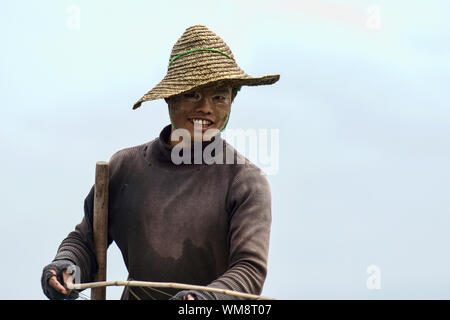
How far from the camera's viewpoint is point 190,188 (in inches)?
279

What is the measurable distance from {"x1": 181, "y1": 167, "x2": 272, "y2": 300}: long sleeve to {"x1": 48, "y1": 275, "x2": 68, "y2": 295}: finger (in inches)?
44.8

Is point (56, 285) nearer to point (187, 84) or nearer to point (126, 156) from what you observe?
Answer: point (126, 156)

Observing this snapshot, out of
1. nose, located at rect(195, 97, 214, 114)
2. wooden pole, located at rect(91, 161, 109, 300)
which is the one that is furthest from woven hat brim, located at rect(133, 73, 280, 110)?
wooden pole, located at rect(91, 161, 109, 300)

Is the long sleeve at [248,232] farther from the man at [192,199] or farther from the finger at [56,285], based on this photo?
the finger at [56,285]

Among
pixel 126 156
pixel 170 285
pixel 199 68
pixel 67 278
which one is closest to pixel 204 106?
pixel 199 68

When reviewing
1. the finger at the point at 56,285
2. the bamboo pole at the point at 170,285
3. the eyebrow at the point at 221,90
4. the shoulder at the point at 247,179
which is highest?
the eyebrow at the point at 221,90

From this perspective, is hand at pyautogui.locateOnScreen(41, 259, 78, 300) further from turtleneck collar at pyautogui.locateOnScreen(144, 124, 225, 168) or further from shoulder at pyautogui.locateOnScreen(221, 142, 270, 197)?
shoulder at pyautogui.locateOnScreen(221, 142, 270, 197)

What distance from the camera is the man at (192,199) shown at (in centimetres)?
694

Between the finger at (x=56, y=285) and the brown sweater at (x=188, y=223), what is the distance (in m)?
0.24

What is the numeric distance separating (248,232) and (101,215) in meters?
1.17

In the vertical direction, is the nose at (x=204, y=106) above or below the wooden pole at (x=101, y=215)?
above

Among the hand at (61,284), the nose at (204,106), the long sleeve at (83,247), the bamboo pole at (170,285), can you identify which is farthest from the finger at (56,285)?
the nose at (204,106)

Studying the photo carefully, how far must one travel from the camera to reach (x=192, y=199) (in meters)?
7.05

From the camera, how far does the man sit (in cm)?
694
